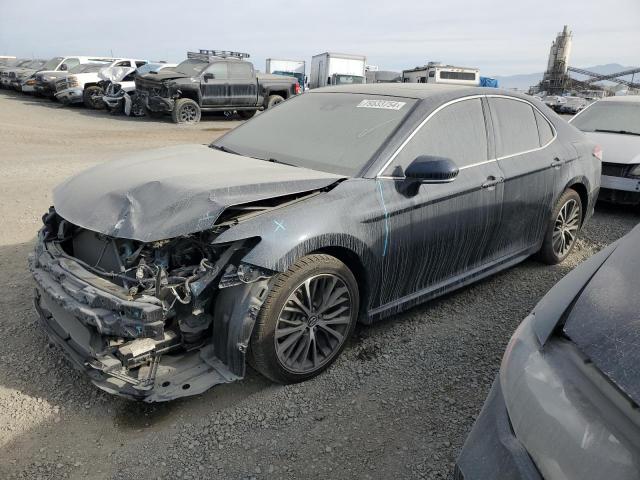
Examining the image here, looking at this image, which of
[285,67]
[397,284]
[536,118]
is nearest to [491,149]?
[536,118]

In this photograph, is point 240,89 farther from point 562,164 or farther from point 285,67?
point 285,67

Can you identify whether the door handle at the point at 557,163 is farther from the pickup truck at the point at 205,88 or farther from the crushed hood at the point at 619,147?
the pickup truck at the point at 205,88

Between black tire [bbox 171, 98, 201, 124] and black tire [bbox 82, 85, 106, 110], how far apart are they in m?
4.87

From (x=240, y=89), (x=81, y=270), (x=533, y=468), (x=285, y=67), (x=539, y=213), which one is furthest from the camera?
(x=285, y=67)

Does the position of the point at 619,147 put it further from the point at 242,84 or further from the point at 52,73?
the point at 52,73

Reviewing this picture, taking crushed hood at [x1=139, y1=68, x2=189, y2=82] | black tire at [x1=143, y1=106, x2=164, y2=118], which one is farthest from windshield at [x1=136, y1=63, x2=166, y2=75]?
black tire at [x1=143, y1=106, x2=164, y2=118]

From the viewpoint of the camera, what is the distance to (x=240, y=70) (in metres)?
16.0

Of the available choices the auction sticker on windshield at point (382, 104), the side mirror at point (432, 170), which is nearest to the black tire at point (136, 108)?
the auction sticker on windshield at point (382, 104)

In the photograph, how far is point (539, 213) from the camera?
168 inches

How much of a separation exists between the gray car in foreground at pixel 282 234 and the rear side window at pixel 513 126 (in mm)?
17

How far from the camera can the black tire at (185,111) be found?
48.3ft

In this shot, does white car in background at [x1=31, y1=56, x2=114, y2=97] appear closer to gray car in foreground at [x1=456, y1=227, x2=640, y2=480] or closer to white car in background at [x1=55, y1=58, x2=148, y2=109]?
white car in background at [x1=55, y1=58, x2=148, y2=109]

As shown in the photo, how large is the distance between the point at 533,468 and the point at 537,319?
1.67 ft

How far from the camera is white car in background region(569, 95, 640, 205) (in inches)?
258
